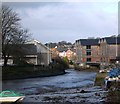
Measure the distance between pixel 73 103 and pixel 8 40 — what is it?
42585mm

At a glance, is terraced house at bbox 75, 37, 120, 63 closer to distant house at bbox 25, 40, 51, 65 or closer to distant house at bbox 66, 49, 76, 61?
distant house at bbox 25, 40, 51, 65

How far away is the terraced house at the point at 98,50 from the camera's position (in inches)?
4694

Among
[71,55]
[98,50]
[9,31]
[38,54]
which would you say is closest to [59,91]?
[9,31]

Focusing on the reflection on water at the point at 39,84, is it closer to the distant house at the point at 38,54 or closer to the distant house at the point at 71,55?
the distant house at the point at 38,54

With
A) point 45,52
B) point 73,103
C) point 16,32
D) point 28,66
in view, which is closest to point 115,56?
point 45,52

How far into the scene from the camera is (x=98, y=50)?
129m

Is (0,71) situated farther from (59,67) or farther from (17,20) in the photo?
(59,67)

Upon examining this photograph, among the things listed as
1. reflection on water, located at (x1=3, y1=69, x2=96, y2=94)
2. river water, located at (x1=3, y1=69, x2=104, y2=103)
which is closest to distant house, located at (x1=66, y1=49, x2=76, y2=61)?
reflection on water, located at (x1=3, y1=69, x2=96, y2=94)

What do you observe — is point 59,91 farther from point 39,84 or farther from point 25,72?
point 25,72

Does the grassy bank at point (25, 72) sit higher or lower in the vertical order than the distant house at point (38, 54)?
lower

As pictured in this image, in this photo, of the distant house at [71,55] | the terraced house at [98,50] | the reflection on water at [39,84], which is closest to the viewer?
the reflection on water at [39,84]

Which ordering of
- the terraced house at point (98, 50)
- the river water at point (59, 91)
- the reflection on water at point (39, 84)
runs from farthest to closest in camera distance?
the terraced house at point (98, 50)
the reflection on water at point (39, 84)
the river water at point (59, 91)

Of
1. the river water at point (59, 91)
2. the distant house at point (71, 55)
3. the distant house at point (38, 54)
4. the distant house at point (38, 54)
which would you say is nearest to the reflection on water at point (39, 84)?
the river water at point (59, 91)

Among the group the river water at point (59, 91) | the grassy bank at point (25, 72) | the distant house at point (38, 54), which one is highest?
the distant house at point (38, 54)
